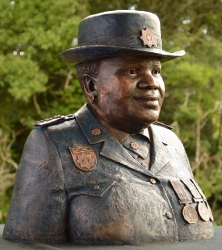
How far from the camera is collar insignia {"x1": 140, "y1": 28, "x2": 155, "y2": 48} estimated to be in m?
4.00

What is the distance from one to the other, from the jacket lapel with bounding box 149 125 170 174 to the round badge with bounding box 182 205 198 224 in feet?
1.08

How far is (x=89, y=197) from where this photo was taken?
12.6 ft

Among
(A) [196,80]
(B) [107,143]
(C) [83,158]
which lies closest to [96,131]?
(B) [107,143]

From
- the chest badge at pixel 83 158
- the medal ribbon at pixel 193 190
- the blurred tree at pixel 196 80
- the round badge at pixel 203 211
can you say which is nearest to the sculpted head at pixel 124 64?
the chest badge at pixel 83 158

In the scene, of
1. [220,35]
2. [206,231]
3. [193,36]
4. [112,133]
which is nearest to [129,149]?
[112,133]

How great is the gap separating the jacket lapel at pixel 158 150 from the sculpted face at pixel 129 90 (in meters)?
0.31

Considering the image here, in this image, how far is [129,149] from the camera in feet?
13.6

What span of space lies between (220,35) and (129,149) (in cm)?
901

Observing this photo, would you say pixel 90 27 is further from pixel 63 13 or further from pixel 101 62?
pixel 63 13

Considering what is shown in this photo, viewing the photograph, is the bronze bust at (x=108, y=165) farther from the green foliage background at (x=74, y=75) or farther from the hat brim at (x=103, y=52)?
the green foliage background at (x=74, y=75)

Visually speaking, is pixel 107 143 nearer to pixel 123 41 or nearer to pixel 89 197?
pixel 89 197

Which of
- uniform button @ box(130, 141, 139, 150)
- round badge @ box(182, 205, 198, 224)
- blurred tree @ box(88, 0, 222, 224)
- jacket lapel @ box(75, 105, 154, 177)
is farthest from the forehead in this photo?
blurred tree @ box(88, 0, 222, 224)

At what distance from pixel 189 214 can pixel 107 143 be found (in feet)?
2.46

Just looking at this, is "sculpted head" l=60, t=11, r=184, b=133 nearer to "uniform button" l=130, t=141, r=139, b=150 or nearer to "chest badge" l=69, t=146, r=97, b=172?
"uniform button" l=130, t=141, r=139, b=150
